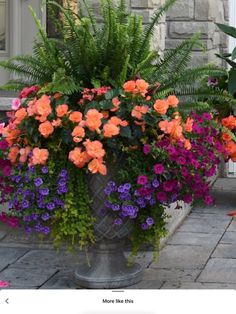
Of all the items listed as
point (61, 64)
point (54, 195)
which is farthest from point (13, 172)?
point (61, 64)

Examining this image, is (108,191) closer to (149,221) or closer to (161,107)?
(149,221)

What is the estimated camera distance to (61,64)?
350cm

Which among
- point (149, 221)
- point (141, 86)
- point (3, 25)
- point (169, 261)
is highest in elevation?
point (3, 25)

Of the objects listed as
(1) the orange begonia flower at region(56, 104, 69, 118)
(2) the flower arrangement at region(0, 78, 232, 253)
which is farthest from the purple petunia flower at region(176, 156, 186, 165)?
(1) the orange begonia flower at region(56, 104, 69, 118)

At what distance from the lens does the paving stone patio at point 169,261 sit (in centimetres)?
379

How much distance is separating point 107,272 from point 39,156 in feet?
2.67

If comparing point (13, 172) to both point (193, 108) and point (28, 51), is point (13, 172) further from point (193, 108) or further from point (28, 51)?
point (28, 51)

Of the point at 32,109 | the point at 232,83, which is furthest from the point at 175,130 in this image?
the point at 232,83

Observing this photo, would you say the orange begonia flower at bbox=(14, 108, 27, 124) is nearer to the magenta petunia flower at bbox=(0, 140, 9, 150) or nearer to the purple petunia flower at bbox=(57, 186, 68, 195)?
the magenta petunia flower at bbox=(0, 140, 9, 150)

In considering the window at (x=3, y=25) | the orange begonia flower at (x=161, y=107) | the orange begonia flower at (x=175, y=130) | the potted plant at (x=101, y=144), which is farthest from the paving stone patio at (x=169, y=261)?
the window at (x=3, y=25)

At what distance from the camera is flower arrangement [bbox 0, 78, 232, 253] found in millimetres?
3236

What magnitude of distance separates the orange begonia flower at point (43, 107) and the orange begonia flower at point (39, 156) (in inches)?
6.6

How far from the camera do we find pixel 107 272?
3.69 m

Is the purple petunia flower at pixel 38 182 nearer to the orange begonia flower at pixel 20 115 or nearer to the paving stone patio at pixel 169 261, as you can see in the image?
the orange begonia flower at pixel 20 115
